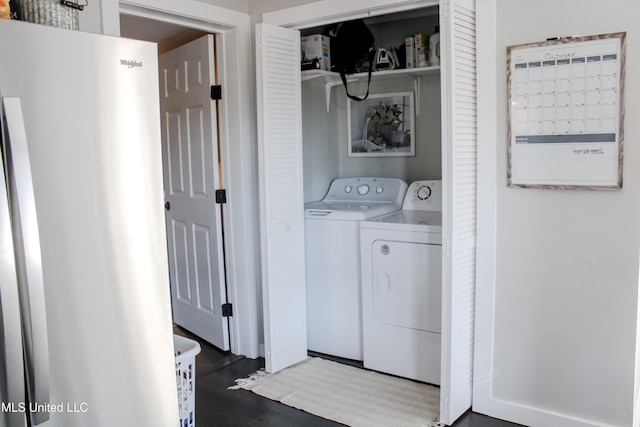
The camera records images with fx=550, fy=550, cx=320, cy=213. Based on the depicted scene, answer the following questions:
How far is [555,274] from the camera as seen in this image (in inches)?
95.5

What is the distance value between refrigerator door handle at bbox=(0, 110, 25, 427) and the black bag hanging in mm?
2504

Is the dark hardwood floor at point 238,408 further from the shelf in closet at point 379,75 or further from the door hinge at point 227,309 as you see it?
the shelf in closet at point 379,75

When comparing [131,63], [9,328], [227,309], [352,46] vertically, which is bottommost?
[227,309]

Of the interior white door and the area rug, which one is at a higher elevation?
the interior white door

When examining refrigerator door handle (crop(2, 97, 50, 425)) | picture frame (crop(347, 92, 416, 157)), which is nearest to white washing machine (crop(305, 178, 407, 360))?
picture frame (crop(347, 92, 416, 157))

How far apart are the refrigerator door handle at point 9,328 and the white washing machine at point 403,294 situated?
1996 millimetres

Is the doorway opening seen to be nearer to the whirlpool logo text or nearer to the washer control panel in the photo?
the washer control panel

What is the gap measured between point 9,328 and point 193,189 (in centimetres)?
232

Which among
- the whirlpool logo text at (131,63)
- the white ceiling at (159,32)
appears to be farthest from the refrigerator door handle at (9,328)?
the white ceiling at (159,32)

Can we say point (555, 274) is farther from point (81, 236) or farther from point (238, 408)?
point (81, 236)

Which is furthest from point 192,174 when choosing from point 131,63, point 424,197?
point 131,63

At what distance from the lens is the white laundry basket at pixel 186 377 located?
2.13 metres

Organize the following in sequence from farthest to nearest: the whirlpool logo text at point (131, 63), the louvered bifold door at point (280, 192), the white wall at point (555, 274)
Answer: the louvered bifold door at point (280, 192)
the white wall at point (555, 274)
the whirlpool logo text at point (131, 63)

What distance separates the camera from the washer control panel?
3656mm
